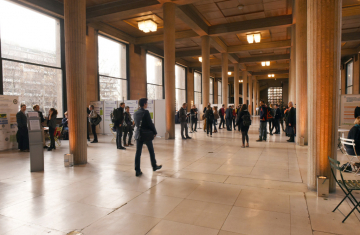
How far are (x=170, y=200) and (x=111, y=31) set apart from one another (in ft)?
44.3

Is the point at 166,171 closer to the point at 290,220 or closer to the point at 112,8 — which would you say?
the point at 290,220

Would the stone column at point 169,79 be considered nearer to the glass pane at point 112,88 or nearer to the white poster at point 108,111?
the white poster at point 108,111

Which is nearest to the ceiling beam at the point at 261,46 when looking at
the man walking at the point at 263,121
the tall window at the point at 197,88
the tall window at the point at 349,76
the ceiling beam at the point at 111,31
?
the tall window at the point at 349,76

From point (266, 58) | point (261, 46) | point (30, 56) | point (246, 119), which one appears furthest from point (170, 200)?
point (266, 58)

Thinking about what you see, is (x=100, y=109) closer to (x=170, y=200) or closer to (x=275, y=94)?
(x=170, y=200)

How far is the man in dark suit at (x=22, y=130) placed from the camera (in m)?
8.24

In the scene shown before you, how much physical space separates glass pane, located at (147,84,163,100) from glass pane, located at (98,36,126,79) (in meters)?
3.13

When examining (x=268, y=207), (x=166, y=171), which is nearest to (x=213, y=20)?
(x=166, y=171)

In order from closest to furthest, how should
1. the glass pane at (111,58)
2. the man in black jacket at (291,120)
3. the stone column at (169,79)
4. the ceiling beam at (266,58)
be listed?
the man in black jacket at (291,120)
the stone column at (169,79)
the glass pane at (111,58)
the ceiling beam at (266,58)

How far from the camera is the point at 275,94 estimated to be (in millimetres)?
47938

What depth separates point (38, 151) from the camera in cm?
567

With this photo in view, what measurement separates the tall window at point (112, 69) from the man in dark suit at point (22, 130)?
6720 millimetres

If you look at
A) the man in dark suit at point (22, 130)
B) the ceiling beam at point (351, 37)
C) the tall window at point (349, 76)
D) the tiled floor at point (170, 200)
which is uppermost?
the ceiling beam at point (351, 37)

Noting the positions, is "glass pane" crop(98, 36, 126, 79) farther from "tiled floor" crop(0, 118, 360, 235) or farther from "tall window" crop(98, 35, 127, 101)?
"tiled floor" crop(0, 118, 360, 235)
